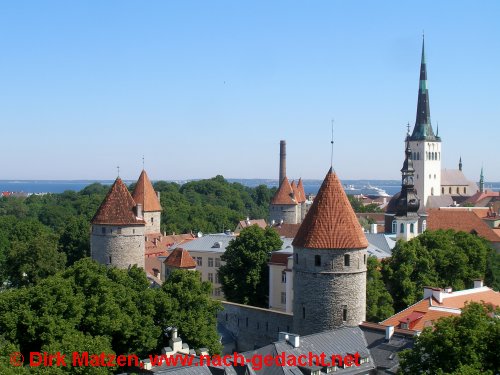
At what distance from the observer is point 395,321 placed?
3092 cm

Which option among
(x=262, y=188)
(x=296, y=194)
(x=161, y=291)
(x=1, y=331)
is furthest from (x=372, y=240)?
(x=262, y=188)

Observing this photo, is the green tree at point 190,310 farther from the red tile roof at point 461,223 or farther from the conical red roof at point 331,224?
the red tile roof at point 461,223

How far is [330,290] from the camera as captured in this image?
101ft

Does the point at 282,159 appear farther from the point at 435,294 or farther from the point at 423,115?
the point at 435,294

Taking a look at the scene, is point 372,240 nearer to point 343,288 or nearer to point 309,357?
point 343,288

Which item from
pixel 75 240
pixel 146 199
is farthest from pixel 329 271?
pixel 75 240

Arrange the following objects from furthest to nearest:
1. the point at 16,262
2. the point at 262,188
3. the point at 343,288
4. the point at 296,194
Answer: the point at 262,188 < the point at 296,194 < the point at 16,262 < the point at 343,288

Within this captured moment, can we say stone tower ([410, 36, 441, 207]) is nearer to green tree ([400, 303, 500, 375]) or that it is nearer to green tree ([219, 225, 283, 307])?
green tree ([219, 225, 283, 307])

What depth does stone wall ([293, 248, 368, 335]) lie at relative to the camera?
3070 cm

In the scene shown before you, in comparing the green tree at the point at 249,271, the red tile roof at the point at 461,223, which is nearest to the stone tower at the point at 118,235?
the green tree at the point at 249,271

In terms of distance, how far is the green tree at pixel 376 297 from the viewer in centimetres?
3528

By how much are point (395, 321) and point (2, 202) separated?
105882 mm

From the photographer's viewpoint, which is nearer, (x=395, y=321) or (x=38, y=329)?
(x=38, y=329)

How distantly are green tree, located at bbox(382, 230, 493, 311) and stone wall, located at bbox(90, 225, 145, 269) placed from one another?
14.8 metres
